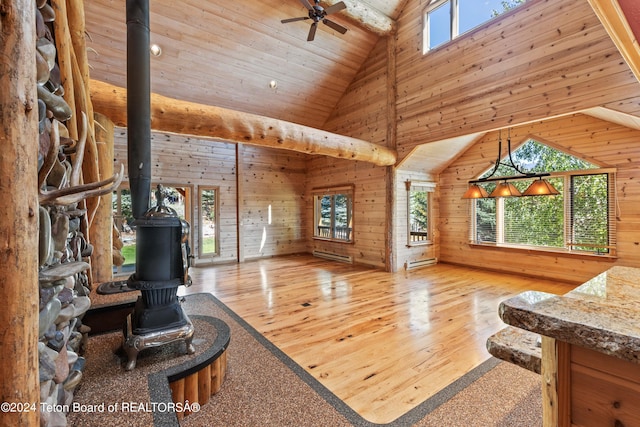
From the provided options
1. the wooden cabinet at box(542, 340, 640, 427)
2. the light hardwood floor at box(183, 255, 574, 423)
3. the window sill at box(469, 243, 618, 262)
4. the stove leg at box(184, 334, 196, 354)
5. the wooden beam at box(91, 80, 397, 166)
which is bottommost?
the light hardwood floor at box(183, 255, 574, 423)

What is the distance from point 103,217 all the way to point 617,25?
15.4ft

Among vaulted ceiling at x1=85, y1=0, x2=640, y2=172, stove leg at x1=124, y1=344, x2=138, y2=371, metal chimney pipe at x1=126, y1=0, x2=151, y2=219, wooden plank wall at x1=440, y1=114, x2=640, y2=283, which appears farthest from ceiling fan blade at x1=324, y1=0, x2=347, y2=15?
stove leg at x1=124, y1=344, x2=138, y2=371

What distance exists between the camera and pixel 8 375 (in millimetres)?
776

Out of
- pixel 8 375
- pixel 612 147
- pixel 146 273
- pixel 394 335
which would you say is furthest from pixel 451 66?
pixel 8 375

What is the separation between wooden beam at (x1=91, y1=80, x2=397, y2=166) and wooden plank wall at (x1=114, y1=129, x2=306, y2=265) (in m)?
2.60

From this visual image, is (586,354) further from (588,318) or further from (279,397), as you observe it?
(279,397)

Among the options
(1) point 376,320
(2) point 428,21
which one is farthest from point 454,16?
(1) point 376,320

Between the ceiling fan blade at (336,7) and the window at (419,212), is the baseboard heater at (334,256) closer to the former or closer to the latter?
the window at (419,212)

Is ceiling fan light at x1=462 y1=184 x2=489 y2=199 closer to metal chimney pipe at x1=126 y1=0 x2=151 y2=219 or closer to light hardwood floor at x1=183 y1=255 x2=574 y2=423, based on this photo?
light hardwood floor at x1=183 y1=255 x2=574 y2=423

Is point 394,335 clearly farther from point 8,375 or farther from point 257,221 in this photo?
point 257,221

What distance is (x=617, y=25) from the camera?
1.40 m

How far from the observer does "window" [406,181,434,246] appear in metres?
6.27

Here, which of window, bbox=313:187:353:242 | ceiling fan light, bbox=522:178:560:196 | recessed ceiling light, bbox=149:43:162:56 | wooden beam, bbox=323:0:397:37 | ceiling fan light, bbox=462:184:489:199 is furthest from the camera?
window, bbox=313:187:353:242

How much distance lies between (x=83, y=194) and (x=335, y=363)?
7.19 ft
